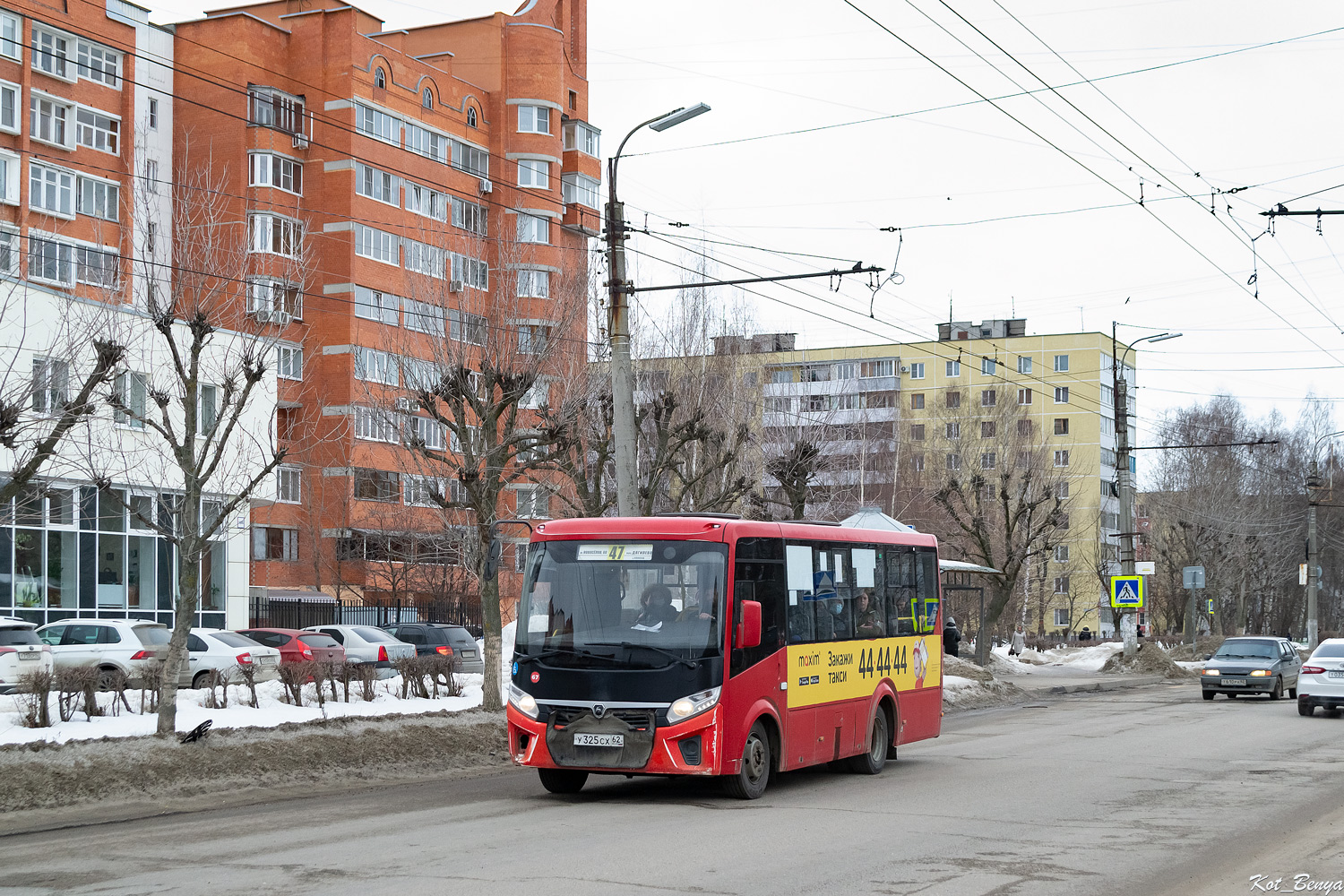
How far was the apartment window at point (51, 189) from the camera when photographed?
1982 inches

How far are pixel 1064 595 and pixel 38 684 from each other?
88733 mm

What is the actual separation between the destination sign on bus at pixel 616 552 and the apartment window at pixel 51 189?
43295mm

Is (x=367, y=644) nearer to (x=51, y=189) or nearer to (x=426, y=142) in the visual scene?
(x=51, y=189)

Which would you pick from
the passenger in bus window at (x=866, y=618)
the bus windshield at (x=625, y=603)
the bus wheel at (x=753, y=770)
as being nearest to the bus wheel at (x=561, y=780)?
the bus windshield at (x=625, y=603)

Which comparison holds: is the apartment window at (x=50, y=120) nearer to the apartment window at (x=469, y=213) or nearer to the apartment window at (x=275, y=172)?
the apartment window at (x=275, y=172)

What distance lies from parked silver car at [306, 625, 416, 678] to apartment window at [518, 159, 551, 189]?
3604 centimetres

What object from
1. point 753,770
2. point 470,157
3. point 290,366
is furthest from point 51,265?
point 753,770

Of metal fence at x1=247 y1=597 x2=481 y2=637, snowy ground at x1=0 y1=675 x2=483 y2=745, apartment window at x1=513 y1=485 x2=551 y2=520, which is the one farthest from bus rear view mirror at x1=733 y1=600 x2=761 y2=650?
metal fence at x1=247 y1=597 x2=481 y2=637

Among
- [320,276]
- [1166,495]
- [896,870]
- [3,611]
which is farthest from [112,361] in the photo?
[1166,495]

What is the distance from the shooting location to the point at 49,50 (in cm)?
5078

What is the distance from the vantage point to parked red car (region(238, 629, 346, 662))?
1180 inches

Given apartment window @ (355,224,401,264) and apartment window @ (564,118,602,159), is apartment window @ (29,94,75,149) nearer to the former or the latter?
apartment window @ (355,224,401,264)

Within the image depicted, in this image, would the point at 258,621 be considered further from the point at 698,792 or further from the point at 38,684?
the point at 698,792

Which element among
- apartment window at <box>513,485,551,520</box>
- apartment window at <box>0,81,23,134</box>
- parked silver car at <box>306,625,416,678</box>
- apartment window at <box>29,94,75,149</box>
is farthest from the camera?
apartment window at <box>29,94,75,149</box>
